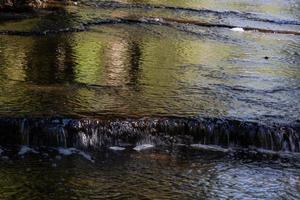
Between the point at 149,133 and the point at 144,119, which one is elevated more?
the point at 144,119

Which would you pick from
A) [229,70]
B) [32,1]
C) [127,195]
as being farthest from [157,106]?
[32,1]

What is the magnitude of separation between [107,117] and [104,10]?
9652mm

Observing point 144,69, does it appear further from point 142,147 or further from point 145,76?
point 142,147

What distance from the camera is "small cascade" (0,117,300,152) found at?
6199 millimetres

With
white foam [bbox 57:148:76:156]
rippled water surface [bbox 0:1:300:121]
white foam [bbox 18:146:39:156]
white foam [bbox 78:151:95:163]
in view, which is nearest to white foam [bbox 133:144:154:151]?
rippled water surface [bbox 0:1:300:121]

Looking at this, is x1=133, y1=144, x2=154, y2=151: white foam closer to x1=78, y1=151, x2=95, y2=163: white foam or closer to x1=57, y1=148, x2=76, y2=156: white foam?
x1=78, y1=151, x2=95, y2=163: white foam

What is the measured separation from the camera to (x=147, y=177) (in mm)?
5621

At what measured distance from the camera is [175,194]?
5.27 metres

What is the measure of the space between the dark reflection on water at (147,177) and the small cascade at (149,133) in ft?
0.79

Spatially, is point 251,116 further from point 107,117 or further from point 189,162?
point 107,117

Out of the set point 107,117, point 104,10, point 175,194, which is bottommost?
point 175,194

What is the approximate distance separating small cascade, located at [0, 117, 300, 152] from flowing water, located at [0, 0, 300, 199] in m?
0.01

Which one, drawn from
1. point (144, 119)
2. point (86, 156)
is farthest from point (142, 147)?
point (86, 156)

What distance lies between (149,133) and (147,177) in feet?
3.21
